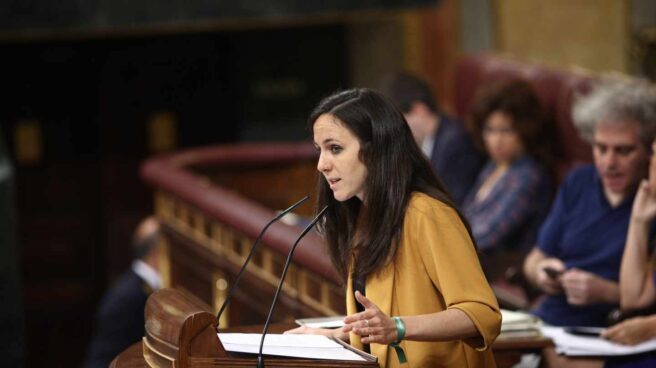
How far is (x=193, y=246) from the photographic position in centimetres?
588

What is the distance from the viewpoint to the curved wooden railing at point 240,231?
166 inches

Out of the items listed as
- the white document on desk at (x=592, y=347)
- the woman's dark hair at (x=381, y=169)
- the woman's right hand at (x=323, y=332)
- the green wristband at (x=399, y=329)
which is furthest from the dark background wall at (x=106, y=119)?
the green wristband at (x=399, y=329)

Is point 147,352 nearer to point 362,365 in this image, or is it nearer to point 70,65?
point 362,365

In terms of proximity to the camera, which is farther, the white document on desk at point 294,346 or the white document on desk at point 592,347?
the white document on desk at point 592,347

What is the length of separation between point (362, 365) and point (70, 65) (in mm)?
7827

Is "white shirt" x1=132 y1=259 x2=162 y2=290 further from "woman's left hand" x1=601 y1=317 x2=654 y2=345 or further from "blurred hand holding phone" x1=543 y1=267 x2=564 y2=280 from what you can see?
"woman's left hand" x1=601 y1=317 x2=654 y2=345

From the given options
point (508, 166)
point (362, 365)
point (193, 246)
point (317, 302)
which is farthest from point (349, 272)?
point (193, 246)

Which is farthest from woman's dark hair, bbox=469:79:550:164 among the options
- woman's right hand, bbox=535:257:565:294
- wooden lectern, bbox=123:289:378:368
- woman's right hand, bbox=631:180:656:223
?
wooden lectern, bbox=123:289:378:368

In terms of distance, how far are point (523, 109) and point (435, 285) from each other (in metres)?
2.56

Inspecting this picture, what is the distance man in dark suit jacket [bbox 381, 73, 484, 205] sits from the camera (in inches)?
211

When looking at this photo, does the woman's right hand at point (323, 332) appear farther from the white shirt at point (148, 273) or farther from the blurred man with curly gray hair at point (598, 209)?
the white shirt at point (148, 273)

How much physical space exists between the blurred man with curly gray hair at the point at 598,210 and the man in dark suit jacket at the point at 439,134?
5.00 feet

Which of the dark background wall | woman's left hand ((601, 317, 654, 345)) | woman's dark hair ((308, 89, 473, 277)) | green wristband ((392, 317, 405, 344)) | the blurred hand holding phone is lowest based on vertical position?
the dark background wall

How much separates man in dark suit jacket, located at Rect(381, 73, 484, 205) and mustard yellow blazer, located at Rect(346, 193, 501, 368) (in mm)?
2931
